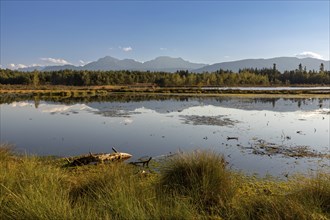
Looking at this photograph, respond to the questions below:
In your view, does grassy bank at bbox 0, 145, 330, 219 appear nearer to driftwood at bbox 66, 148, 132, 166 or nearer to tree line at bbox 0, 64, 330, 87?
driftwood at bbox 66, 148, 132, 166

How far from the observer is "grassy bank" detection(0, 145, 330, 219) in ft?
16.6

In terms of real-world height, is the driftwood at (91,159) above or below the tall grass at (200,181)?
below

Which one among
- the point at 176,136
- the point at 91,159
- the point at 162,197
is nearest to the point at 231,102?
the point at 176,136

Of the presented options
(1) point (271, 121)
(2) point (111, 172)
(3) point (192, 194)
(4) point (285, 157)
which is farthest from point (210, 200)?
(1) point (271, 121)

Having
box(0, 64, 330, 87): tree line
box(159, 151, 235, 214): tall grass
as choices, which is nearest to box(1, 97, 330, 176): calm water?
box(159, 151, 235, 214): tall grass

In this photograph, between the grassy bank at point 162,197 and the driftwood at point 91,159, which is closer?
the grassy bank at point 162,197

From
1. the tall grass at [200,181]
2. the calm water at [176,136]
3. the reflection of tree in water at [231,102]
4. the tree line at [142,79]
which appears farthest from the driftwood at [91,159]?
the tree line at [142,79]

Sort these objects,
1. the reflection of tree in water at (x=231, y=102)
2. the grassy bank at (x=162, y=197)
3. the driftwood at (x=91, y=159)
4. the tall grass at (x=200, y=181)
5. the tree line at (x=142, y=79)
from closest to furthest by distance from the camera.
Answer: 1. the grassy bank at (x=162, y=197)
2. the tall grass at (x=200, y=181)
3. the driftwood at (x=91, y=159)
4. the reflection of tree in water at (x=231, y=102)
5. the tree line at (x=142, y=79)

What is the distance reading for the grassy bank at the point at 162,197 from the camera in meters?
5.07

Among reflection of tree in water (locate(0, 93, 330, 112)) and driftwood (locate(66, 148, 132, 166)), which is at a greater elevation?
reflection of tree in water (locate(0, 93, 330, 112))

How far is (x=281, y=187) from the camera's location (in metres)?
9.84

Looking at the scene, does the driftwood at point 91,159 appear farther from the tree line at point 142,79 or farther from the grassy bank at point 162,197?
the tree line at point 142,79

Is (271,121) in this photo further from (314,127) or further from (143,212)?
(143,212)

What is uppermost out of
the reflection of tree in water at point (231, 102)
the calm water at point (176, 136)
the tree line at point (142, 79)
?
the tree line at point (142, 79)
